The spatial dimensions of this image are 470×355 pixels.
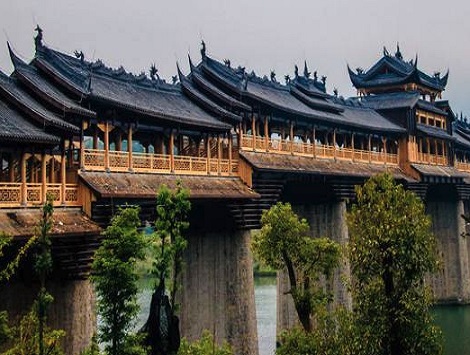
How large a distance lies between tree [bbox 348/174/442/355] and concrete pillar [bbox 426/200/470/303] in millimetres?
30506

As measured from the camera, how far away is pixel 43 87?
62.2 ft

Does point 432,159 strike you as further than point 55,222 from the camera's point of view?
Yes

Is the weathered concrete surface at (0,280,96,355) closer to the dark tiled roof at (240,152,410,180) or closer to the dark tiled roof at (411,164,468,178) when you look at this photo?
the dark tiled roof at (240,152,410,180)

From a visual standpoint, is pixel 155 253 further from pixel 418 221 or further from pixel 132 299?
pixel 418 221

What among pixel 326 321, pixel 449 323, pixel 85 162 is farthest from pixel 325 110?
pixel 326 321

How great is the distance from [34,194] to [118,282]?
625 centimetres

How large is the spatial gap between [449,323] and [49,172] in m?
26.7

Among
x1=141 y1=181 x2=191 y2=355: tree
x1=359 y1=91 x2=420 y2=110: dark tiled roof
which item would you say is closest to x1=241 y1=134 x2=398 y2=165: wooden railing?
x1=359 y1=91 x2=420 y2=110: dark tiled roof

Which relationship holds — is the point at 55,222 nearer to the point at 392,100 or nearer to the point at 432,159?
the point at 392,100

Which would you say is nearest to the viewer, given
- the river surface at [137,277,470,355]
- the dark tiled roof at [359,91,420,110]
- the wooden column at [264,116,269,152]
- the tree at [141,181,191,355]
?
the tree at [141,181,191,355]

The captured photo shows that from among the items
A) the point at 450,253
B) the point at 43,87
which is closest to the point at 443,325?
the point at 450,253

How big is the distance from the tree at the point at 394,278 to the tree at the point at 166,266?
3800 millimetres

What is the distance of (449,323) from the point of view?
123 ft

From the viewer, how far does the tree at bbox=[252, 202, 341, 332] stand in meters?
15.8
